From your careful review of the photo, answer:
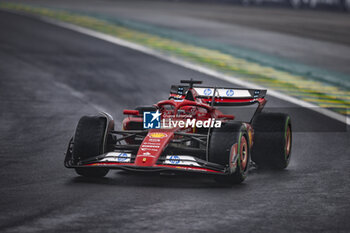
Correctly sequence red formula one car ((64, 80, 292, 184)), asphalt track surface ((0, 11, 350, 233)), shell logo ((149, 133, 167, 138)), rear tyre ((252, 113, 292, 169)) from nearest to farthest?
asphalt track surface ((0, 11, 350, 233)) < red formula one car ((64, 80, 292, 184)) < shell logo ((149, 133, 167, 138)) < rear tyre ((252, 113, 292, 169))

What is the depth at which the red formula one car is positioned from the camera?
29.9 feet

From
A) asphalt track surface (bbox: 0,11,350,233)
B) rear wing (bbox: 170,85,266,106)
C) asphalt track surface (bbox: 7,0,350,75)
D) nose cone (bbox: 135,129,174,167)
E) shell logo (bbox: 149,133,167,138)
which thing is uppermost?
asphalt track surface (bbox: 7,0,350,75)

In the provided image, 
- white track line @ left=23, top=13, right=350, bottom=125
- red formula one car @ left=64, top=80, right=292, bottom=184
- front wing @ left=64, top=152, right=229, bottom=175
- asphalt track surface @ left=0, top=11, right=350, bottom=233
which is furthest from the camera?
white track line @ left=23, top=13, right=350, bottom=125

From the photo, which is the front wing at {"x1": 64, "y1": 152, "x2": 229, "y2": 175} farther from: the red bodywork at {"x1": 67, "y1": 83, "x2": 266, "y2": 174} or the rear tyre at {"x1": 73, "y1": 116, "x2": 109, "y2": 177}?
the rear tyre at {"x1": 73, "y1": 116, "x2": 109, "y2": 177}

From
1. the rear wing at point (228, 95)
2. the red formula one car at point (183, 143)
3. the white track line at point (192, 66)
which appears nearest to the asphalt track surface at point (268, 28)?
the white track line at point (192, 66)

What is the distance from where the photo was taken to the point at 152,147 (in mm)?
9234

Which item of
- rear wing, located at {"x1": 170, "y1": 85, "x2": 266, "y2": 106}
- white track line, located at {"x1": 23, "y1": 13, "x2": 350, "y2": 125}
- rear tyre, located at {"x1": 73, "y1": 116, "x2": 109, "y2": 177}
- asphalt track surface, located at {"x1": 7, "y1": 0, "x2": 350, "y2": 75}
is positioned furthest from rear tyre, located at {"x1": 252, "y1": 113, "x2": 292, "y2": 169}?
asphalt track surface, located at {"x1": 7, "y1": 0, "x2": 350, "y2": 75}

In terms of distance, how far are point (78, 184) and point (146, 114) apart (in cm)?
135

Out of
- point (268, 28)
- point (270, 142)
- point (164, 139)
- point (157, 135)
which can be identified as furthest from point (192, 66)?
point (268, 28)

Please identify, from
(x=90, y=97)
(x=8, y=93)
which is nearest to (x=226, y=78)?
(x=90, y=97)

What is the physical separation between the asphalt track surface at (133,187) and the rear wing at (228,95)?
1143mm

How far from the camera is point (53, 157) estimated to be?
36.0 ft

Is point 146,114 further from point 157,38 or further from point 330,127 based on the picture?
point 157,38

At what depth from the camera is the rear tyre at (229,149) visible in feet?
30.0
